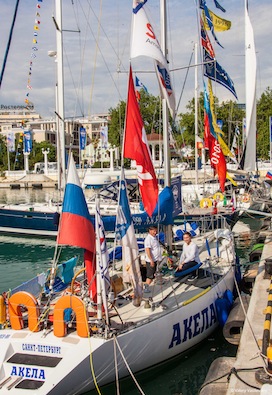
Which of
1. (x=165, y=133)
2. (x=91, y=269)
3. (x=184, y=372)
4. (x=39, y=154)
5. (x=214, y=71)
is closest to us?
(x=91, y=269)

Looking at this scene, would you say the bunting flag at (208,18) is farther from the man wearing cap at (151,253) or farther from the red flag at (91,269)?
the red flag at (91,269)

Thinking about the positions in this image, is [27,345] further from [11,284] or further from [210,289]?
[11,284]

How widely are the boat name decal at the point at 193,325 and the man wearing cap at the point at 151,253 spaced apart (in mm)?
1343

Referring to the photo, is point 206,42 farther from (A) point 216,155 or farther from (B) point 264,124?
(B) point 264,124

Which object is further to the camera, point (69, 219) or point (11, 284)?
point (11, 284)

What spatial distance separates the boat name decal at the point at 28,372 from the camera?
7.98 metres

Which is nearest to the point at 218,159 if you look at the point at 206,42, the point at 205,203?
the point at 206,42

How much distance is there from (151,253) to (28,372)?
13.7 feet

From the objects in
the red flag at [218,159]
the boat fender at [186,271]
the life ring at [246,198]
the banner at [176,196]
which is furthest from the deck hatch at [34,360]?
the life ring at [246,198]

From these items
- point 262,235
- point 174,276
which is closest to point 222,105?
point 262,235

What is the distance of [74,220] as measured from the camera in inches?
342

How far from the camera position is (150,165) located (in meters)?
9.94

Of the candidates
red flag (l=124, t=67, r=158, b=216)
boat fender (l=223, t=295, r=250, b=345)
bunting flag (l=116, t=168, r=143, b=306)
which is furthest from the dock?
red flag (l=124, t=67, r=158, b=216)

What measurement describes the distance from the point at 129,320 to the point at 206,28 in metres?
11.9
